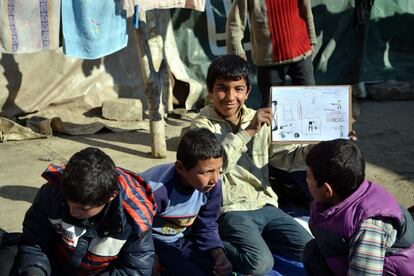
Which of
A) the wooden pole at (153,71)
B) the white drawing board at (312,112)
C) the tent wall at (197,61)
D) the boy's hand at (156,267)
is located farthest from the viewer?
the tent wall at (197,61)

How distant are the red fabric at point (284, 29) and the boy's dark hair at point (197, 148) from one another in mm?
2065

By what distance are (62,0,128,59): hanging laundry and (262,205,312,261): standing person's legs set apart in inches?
83.3

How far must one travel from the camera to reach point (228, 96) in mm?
3527

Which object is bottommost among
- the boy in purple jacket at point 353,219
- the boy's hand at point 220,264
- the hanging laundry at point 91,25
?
the boy's hand at point 220,264

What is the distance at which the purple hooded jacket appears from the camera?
102 inches

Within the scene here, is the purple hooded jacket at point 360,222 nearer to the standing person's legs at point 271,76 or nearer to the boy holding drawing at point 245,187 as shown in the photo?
the boy holding drawing at point 245,187

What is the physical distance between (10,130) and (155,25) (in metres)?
1.84

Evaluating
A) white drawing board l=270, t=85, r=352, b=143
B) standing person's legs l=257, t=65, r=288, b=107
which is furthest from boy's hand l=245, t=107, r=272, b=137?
standing person's legs l=257, t=65, r=288, b=107

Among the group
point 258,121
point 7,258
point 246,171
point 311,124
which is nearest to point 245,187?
point 246,171

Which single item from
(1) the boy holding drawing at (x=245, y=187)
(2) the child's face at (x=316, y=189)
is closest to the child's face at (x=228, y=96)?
(1) the boy holding drawing at (x=245, y=187)

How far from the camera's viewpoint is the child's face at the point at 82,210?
2674mm

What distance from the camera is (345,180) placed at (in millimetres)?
2676

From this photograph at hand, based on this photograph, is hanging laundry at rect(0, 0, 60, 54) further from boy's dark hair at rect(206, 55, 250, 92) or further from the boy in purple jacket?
the boy in purple jacket

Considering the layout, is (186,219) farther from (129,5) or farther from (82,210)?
(129,5)
